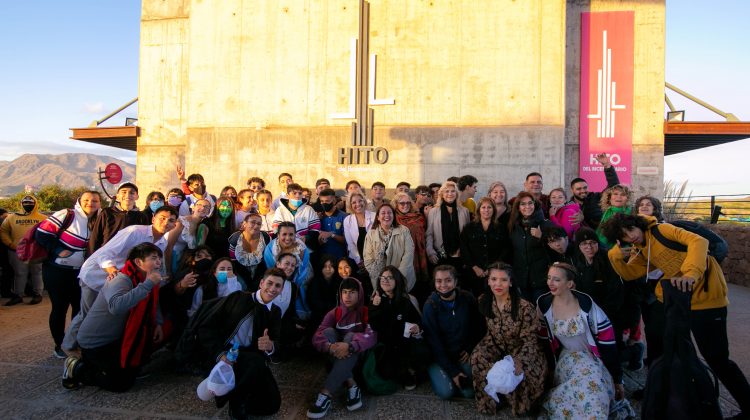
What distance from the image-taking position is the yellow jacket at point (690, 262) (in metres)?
2.94

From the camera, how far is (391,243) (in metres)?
4.56

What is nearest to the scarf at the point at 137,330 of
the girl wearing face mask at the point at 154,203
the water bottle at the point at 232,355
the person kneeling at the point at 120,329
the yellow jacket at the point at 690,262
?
the person kneeling at the point at 120,329

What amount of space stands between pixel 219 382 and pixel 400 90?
8.49m

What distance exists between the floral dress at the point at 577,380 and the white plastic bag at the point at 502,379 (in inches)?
12.7

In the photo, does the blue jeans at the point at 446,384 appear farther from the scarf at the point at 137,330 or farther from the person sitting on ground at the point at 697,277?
the scarf at the point at 137,330

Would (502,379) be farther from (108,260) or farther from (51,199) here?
(51,199)

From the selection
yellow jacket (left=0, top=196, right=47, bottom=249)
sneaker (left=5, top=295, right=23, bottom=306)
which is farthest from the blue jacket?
yellow jacket (left=0, top=196, right=47, bottom=249)

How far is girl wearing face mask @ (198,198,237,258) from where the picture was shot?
5.00 m

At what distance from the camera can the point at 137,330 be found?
3746 millimetres

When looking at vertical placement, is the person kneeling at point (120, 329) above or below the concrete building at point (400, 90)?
below

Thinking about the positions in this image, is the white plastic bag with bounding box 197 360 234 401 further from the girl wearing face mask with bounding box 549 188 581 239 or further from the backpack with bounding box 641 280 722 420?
the girl wearing face mask with bounding box 549 188 581 239

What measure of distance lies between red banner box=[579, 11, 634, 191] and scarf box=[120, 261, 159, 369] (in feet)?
34.2

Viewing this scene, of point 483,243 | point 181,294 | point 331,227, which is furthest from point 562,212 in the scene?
point 181,294

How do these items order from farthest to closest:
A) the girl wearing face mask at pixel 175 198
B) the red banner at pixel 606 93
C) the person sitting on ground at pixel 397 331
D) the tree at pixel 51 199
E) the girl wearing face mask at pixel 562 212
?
1. the tree at pixel 51 199
2. the red banner at pixel 606 93
3. the girl wearing face mask at pixel 175 198
4. the girl wearing face mask at pixel 562 212
5. the person sitting on ground at pixel 397 331
